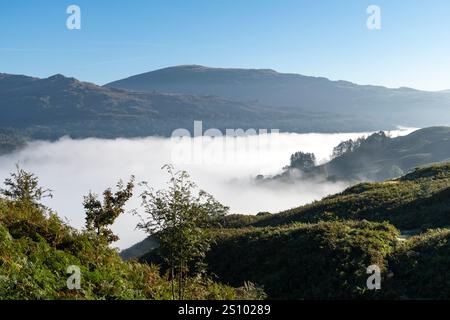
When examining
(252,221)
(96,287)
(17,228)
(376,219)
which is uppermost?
(17,228)

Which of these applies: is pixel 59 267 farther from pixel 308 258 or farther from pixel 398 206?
pixel 398 206

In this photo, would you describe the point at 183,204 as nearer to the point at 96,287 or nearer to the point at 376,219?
the point at 96,287

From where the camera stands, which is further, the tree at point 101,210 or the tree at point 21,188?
the tree at point 21,188

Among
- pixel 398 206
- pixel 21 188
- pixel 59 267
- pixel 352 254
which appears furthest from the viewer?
pixel 398 206

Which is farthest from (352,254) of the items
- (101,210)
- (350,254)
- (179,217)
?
(101,210)

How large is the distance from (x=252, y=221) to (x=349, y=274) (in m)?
37.9

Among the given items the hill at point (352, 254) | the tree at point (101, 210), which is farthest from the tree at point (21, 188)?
the hill at point (352, 254)

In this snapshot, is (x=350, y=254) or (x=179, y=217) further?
(x=350, y=254)

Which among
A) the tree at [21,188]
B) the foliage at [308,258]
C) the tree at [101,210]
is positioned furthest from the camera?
the tree at [21,188]

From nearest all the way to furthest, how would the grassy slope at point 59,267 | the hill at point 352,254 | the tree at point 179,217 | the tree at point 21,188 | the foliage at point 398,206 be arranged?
the grassy slope at point 59,267 < the tree at point 179,217 < the hill at point 352,254 < the tree at point 21,188 < the foliage at point 398,206

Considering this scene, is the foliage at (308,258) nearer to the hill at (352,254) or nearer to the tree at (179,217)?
the hill at (352,254)
